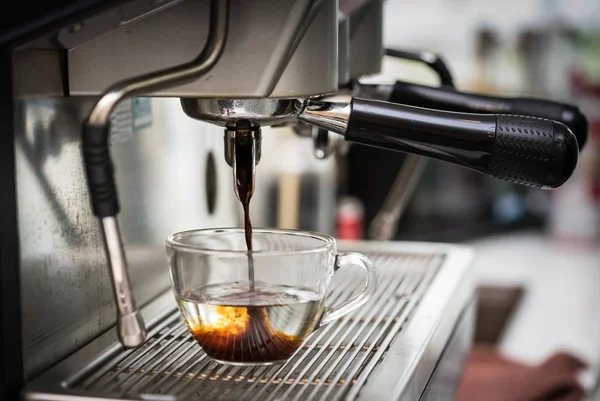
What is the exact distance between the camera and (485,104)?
769 mm

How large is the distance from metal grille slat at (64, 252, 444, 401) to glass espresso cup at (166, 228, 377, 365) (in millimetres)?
19

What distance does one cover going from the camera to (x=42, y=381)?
1.83 feet

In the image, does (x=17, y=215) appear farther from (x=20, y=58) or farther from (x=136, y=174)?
(x=136, y=174)

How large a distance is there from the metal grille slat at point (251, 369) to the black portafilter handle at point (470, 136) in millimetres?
164

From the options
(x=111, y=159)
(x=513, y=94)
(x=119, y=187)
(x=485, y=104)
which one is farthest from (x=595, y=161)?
(x=111, y=159)

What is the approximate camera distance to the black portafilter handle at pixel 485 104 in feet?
2.52

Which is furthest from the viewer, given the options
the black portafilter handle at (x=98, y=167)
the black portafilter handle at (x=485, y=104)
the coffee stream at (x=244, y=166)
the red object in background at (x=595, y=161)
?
the red object in background at (x=595, y=161)

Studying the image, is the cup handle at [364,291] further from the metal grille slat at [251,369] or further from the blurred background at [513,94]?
the blurred background at [513,94]

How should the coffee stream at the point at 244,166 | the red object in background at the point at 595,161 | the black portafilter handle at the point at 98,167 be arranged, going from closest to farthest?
the black portafilter handle at the point at 98,167 < the coffee stream at the point at 244,166 < the red object in background at the point at 595,161

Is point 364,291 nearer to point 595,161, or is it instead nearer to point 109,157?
point 109,157

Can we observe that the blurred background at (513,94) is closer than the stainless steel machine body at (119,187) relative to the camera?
No

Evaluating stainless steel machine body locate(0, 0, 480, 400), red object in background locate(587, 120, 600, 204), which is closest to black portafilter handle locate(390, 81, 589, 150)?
stainless steel machine body locate(0, 0, 480, 400)

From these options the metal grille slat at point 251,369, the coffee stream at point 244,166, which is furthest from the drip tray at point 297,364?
the coffee stream at point 244,166

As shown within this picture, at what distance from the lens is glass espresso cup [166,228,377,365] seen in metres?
0.57
